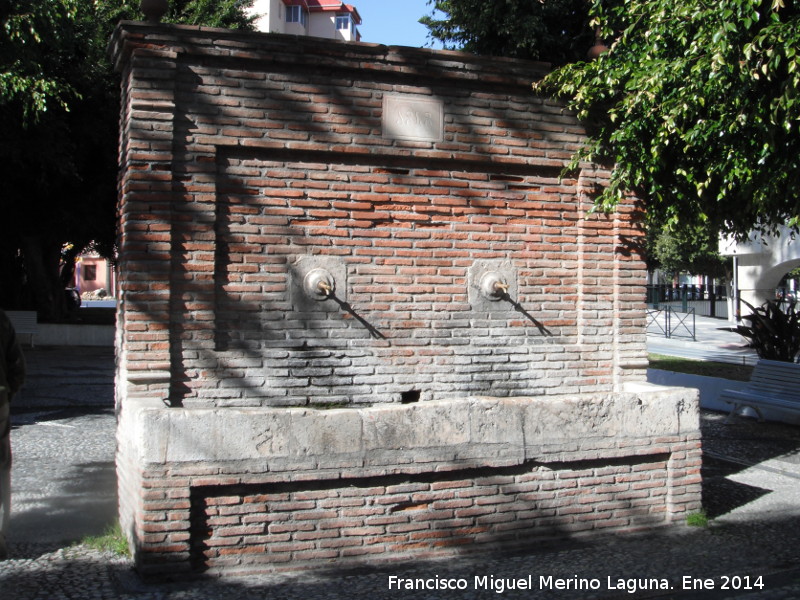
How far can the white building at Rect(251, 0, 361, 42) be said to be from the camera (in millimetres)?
44875

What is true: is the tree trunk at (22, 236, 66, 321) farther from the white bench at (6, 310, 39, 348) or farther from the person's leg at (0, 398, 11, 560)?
the person's leg at (0, 398, 11, 560)

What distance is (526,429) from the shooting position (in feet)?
18.3

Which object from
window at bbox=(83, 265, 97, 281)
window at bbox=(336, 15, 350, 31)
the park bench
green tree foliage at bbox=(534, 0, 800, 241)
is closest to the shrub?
the park bench

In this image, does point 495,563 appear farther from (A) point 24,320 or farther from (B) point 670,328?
(B) point 670,328

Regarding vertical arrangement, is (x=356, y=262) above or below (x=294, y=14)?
below

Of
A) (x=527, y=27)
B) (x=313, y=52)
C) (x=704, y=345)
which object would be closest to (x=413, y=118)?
(x=313, y=52)

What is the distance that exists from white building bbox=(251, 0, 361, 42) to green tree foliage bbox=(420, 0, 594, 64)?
1292 inches

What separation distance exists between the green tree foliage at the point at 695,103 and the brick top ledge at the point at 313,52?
0.37m

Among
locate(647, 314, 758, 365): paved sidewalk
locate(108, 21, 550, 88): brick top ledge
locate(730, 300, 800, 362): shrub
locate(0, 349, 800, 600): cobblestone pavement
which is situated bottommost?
locate(0, 349, 800, 600): cobblestone pavement

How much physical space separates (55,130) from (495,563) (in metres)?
13.4

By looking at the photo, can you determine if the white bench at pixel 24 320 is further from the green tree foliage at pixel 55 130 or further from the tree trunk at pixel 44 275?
the tree trunk at pixel 44 275

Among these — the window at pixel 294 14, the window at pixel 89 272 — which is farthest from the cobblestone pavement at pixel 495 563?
the window at pixel 89 272

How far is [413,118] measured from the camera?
657cm

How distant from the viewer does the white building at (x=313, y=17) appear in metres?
44.9
